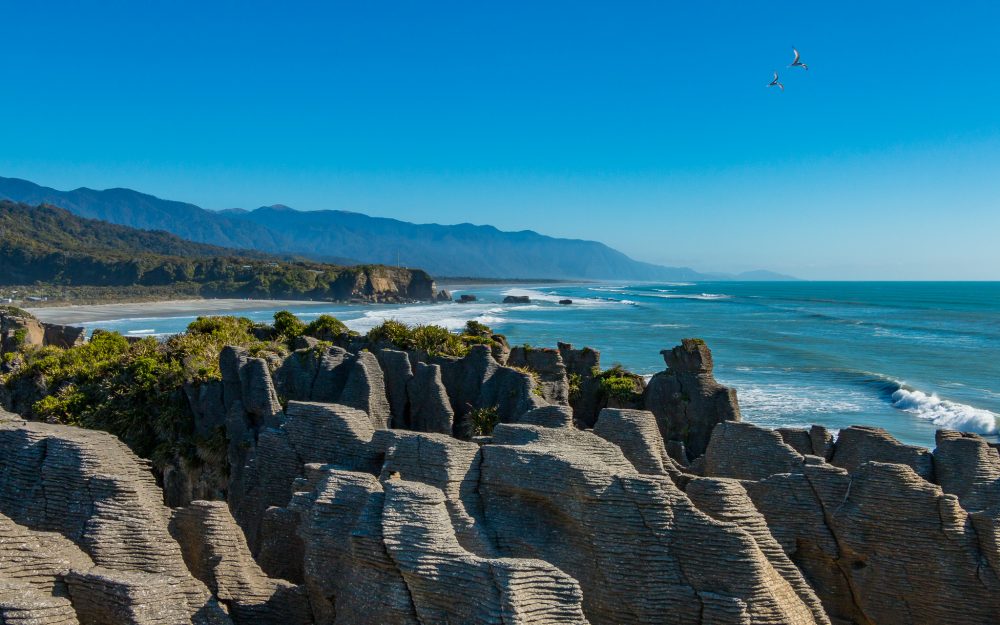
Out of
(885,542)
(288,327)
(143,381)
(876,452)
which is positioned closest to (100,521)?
(885,542)

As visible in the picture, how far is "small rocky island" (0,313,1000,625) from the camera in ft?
25.7

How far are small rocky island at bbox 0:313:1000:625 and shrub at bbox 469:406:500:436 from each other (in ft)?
13.5

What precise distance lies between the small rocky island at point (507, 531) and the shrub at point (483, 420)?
4.13 metres

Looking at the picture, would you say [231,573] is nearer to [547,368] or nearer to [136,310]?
[547,368]

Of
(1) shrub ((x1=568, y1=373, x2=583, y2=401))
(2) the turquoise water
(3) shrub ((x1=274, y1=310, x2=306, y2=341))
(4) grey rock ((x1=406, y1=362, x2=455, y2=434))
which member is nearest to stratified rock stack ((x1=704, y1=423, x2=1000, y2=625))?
(4) grey rock ((x1=406, y1=362, x2=455, y2=434))

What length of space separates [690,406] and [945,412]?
84.1 feet

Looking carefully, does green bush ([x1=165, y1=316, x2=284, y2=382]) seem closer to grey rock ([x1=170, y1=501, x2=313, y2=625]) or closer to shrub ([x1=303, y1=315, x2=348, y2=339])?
shrub ([x1=303, y1=315, x2=348, y2=339])

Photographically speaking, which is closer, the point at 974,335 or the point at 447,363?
the point at 447,363

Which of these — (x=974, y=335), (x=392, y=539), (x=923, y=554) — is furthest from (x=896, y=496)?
(x=974, y=335)

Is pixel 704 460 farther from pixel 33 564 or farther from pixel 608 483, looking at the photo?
pixel 33 564

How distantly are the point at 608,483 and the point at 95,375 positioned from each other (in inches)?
726

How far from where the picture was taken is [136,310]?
100m

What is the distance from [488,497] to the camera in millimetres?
9703

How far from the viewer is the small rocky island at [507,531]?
7840 millimetres
